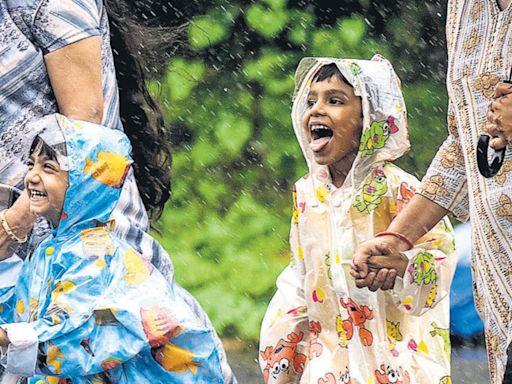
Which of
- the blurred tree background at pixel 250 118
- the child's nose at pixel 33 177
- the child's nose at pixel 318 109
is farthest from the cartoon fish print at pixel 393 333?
the blurred tree background at pixel 250 118

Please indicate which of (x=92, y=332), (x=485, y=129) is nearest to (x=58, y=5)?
(x=92, y=332)

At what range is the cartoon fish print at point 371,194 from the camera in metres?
6.49

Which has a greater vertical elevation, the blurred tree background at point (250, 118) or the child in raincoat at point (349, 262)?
the child in raincoat at point (349, 262)

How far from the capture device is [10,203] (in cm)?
576

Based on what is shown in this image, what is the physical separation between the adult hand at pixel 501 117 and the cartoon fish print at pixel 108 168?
1.42m

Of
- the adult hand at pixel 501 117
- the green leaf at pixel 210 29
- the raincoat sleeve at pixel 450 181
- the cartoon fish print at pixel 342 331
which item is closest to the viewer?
the adult hand at pixel 501 117

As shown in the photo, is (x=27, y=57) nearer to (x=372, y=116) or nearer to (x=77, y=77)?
(x=77, y=77)

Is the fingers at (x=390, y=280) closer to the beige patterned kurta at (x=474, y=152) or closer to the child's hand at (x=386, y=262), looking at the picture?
the child's hand at (x=386, y=262)

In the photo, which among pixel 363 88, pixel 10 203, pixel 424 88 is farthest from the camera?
pixel 424 88

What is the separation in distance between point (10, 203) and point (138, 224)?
1.45 feet

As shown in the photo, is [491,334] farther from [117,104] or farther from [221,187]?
[221,187]

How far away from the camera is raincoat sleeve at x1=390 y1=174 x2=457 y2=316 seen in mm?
6043

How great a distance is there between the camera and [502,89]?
4648 millimetres

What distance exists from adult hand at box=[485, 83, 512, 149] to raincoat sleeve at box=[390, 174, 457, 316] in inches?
51.8
